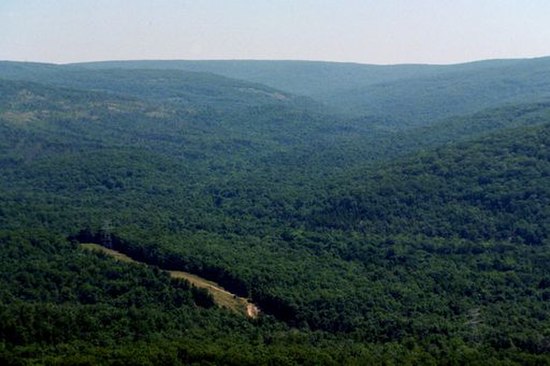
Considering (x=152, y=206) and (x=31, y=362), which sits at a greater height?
(x=31, y=362)

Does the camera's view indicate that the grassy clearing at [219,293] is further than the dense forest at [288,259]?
Yes

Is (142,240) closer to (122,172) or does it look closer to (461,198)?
(461,198)

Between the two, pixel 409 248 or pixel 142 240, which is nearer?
pixel 142 240

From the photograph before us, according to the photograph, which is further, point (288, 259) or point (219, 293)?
point (288, 259)

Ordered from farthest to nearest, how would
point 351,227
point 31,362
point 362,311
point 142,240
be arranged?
point 351,227 → point 142,240 → point 362,311 → point 31,362

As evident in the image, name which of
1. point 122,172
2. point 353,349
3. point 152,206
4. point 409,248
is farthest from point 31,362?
point 122,172

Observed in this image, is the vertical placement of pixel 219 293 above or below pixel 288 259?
above

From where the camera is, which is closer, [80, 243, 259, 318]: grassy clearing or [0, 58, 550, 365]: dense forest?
[0, 58, 550, 365]: dense forest

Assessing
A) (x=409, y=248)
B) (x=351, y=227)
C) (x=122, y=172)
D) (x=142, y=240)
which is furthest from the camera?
(x=122, y=172)
